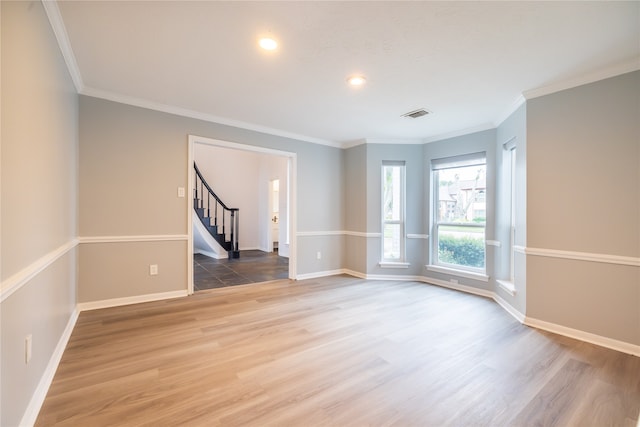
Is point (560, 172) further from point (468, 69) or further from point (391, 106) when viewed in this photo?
point (391, 106)

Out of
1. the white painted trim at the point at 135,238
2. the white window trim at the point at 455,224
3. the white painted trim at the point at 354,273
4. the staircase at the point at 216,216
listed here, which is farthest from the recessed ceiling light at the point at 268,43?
the staircase at the point at 216,216

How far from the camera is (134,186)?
Answer: 3.38 m

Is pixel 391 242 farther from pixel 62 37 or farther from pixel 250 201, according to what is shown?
pixel 250 201

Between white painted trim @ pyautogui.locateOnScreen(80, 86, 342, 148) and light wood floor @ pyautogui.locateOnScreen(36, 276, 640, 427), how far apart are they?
94.5 inches

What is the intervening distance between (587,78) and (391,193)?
283cm

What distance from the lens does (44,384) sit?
1.73 metres

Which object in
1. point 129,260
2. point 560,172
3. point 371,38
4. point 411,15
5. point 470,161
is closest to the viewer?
point 411,15

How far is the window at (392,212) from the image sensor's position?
4.94 metres

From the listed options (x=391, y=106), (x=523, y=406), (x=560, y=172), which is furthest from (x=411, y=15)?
(x=523, y=406)

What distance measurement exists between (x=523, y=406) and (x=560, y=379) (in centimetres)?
55

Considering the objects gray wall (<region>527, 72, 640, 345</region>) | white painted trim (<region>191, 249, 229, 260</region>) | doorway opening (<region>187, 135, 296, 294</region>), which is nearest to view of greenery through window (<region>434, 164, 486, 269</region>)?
gray wall (<region>527, 72, 640, 345</region>)

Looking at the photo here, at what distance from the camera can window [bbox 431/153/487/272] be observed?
4.14 meters

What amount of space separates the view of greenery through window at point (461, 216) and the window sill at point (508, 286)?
0.50 meters

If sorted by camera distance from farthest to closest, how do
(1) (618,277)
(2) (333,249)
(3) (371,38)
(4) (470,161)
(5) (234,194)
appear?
(5) (234,194)
(2) (333,249)
(4) (470,161)
(1) (618,277)
(3) (371,38)
